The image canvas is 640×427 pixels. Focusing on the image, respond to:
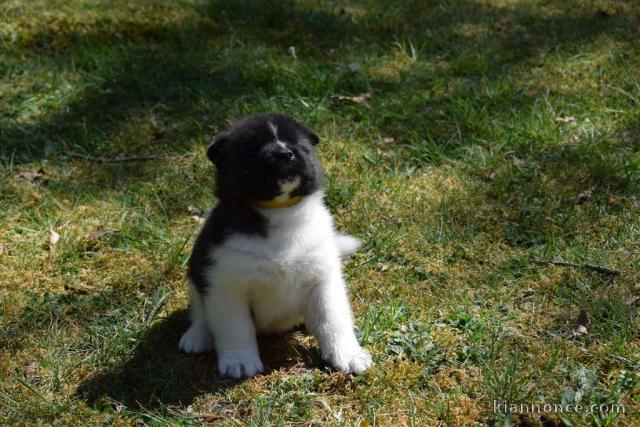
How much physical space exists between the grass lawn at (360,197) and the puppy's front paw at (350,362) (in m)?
0.05

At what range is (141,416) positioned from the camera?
3.60 m

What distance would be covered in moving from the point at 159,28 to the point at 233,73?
1.40 metres

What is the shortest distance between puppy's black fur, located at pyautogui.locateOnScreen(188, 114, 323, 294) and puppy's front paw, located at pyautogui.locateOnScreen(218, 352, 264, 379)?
370mm

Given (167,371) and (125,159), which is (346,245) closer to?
(167,371)

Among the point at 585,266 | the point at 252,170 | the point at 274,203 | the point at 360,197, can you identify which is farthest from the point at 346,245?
the point at 585,266

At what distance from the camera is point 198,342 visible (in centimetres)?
406

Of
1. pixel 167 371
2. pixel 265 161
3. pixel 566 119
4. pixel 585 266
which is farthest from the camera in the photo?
pixel 566 119

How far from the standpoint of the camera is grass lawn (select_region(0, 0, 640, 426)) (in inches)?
147

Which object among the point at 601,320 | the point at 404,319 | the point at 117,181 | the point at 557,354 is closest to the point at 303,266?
the point at 404,319

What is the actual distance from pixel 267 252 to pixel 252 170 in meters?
0.40

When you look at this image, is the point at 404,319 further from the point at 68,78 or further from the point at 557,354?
the point at 68,78

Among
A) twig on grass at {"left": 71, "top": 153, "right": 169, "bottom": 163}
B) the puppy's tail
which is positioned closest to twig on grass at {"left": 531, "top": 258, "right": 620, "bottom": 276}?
the puppy's tail

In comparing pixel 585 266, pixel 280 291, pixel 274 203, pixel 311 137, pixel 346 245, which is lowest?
pixel 585 266

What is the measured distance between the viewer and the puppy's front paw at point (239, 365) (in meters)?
3.80
